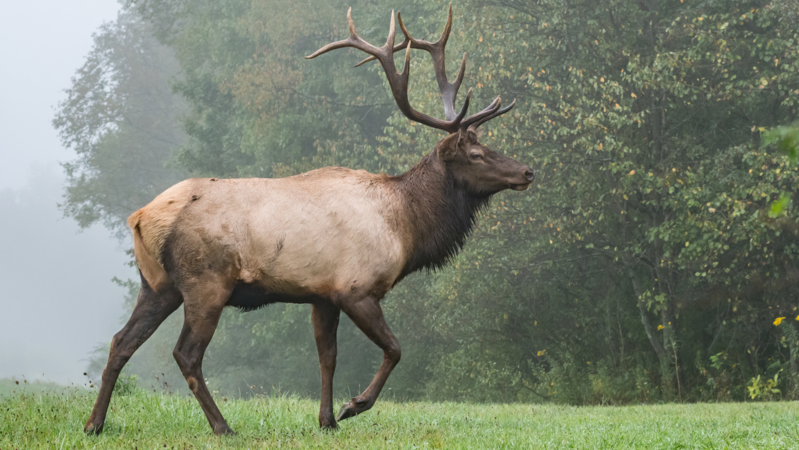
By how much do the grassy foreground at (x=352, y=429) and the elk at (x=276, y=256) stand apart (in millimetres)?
337

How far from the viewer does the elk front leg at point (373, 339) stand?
5.47 metres

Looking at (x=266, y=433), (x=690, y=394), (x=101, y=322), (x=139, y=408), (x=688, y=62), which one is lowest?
(x=101, y=322)

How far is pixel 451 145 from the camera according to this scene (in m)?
6.46

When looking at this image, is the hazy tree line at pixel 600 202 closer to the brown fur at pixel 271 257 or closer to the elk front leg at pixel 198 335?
the brown fur at pixel 271 257

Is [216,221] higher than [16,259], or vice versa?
[216,221]

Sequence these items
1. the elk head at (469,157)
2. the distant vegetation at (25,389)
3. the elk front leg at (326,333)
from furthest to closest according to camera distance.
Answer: the distant vegetation at (25,389) → the elk head at (469,157) → the elk front leg at (326,333)

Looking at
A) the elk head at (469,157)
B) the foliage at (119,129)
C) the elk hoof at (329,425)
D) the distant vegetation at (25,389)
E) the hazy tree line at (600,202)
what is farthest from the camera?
the foliage at (119,129)

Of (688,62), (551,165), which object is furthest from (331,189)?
(551,165)

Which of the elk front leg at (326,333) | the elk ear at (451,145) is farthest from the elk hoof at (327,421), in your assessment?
the elk ear at (451,145)

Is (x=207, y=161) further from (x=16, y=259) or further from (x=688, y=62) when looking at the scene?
(x=16, y=259)

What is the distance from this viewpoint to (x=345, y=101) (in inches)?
916

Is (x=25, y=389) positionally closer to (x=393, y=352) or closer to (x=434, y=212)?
(x=393, y=352)

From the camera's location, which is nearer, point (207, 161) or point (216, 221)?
point (216, 221)

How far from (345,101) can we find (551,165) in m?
10.1
